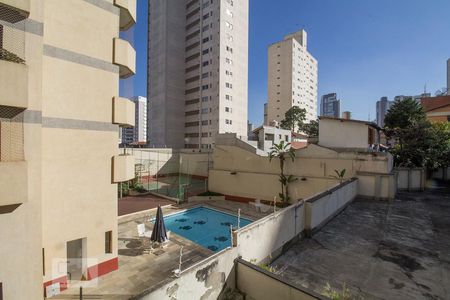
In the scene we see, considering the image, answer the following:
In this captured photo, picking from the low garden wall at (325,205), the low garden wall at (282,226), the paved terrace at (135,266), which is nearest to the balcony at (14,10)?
the paved terrace at (135,266)

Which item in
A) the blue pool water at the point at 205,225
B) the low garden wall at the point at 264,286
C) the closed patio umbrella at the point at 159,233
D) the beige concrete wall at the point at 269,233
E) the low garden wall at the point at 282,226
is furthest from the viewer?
the blue pool water at the point at 205,225

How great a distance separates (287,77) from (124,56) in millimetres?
90979

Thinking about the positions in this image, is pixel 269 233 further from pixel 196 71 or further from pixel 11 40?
pixel 196 71

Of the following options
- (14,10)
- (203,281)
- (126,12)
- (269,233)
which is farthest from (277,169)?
(14,10)

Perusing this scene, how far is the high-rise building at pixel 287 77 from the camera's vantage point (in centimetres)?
9169

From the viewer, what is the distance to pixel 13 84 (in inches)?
232

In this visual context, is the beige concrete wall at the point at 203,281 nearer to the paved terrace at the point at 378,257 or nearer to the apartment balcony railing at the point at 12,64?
the paved terrace at the point at 378,257

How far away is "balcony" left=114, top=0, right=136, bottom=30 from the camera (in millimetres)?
10088

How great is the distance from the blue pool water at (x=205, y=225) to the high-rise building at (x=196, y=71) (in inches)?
1428

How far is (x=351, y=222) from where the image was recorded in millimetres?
13250

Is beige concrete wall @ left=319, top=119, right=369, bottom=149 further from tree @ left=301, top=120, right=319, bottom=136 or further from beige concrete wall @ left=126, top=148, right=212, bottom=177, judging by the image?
tree @ left=301, top=120, right=319, bottom=136

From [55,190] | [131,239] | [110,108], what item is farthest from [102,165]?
[131,239]

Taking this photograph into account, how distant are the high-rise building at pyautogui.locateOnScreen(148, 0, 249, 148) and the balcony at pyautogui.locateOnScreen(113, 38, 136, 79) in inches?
1761

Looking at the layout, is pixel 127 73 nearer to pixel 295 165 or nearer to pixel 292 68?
pixel 295 165
